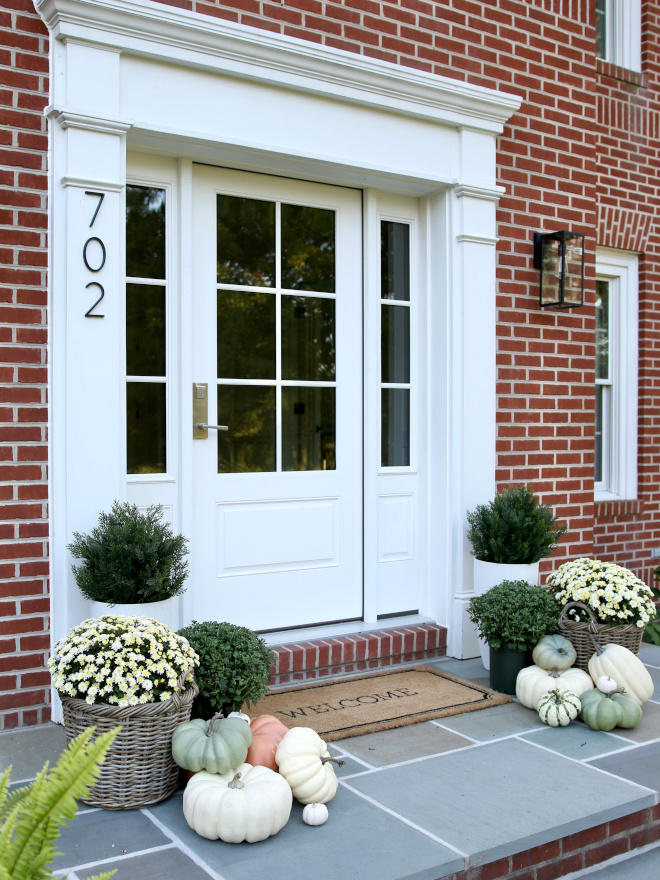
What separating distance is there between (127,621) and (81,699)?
0.29 meters

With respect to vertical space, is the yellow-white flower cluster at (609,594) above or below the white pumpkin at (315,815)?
above

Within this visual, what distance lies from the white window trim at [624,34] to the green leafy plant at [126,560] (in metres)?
4.99

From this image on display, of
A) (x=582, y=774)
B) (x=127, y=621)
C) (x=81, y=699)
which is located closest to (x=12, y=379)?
(x=127, y=621)

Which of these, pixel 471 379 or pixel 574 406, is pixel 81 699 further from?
pixel 574 406

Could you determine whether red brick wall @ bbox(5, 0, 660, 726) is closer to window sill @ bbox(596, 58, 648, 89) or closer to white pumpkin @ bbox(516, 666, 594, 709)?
window sill @ bbox(596, 58, 648, 89)

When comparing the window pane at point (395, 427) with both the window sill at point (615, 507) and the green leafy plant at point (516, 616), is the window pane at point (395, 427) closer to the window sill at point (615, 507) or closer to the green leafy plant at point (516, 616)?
the green leafy plant at point (516, 616)

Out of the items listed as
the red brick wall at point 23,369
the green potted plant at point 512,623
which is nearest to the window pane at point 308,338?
the red brick wall at point 23,369

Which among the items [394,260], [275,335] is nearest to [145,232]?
[275,335]

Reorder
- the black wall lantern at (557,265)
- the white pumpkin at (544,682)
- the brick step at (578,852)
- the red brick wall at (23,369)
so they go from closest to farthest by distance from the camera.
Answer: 1. the brick step at (578,852)
2. the red brick wall at (23,369)
3. the white pumpkin at (544,682)
4. the black wall lantern at (557,265)

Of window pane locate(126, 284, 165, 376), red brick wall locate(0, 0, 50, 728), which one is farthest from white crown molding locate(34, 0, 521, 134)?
window pane locate(126, 284, 165, 376)

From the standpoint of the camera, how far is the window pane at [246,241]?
394cm

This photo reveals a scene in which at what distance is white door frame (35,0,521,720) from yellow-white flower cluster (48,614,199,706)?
58cm

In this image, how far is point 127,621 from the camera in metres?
2.79

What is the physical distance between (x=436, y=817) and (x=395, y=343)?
101 inches
